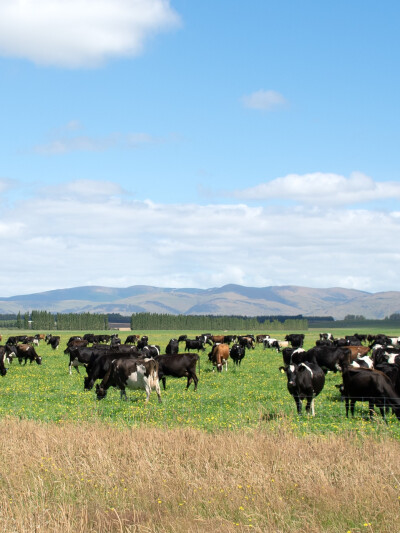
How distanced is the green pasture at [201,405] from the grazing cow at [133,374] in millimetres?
557

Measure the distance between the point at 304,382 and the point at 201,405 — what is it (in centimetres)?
411

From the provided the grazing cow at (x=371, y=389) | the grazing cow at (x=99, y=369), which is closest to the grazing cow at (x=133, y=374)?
the grazing cow at (x=99, y=369)

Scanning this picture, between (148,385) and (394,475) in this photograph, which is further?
(148,385)

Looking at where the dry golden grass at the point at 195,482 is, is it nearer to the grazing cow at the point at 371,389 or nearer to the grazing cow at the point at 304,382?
the grazing cow at the point at 371,389

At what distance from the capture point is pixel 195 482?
10641mm

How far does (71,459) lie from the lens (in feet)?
39.8

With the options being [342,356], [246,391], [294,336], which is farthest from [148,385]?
[294,336]

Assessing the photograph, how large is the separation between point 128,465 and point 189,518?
2.65 m

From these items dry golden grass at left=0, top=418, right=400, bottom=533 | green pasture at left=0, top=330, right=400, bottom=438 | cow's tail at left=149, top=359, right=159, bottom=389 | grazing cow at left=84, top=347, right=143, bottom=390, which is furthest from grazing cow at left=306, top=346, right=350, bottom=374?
dry golden grass at left=0, top=418, right=400, bottom=533

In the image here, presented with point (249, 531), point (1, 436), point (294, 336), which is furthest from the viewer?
point (294, 336)

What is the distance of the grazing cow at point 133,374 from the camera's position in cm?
→ 2230

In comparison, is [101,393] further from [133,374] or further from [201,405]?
[201,405]

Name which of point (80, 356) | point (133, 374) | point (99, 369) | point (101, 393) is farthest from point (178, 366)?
point (80, 356)

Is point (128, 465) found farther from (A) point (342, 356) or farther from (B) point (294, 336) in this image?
(B) point (294, 336)
